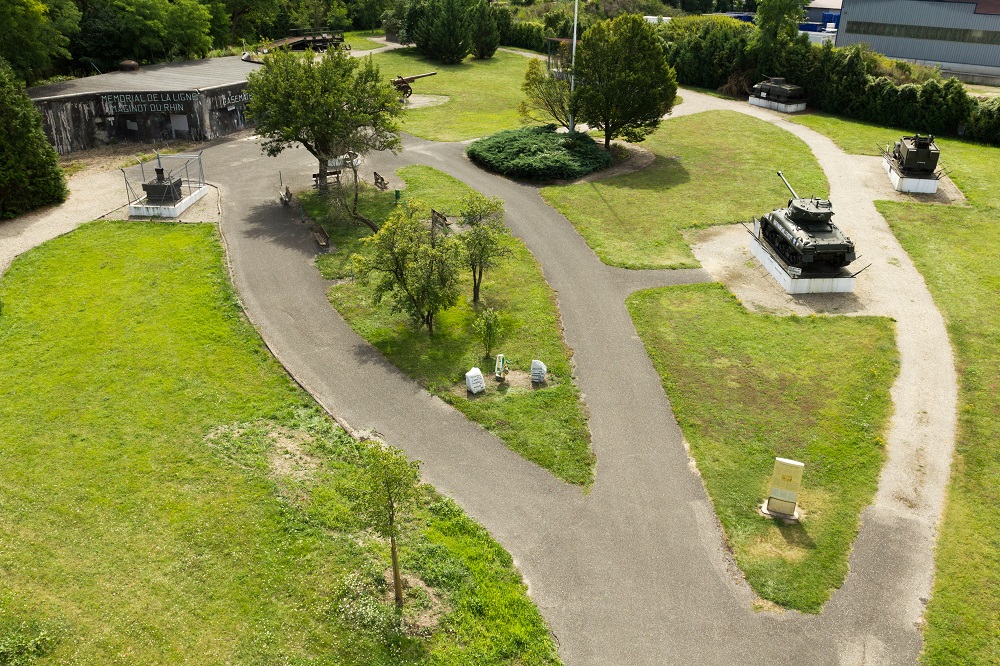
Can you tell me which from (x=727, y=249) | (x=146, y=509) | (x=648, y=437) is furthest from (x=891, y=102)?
(x=146, y=509)

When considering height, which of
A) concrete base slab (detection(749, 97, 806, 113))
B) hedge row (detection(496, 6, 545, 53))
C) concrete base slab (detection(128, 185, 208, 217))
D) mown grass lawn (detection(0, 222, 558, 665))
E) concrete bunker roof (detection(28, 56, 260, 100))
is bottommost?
mown grass lawn (detection(0, 222, 558, 665))

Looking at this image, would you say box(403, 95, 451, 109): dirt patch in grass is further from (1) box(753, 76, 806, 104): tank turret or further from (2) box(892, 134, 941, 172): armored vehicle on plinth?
(2) box(892, 134, 941, 172): armored vehicle on plinth

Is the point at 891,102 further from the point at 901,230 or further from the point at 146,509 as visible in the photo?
the point at 146,509

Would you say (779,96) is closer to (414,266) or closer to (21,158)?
(414,266)

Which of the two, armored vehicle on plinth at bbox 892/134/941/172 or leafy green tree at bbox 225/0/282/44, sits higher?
leafy green tree at bbox 225/0/282/44

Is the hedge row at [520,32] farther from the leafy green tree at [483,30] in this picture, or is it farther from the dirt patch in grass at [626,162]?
the dirt patch in grass at [626,162]

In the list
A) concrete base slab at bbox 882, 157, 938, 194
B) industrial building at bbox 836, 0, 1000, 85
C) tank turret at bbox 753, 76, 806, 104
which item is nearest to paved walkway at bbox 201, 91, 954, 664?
concrete base slab at bbox 882, 157, 938, 194

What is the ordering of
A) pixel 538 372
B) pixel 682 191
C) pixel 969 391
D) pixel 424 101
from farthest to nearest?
pixel 424 101 → pixel 682 191 → pixel 538 372 → pixel 969 391

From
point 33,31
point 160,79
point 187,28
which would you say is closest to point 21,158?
point 33,31
